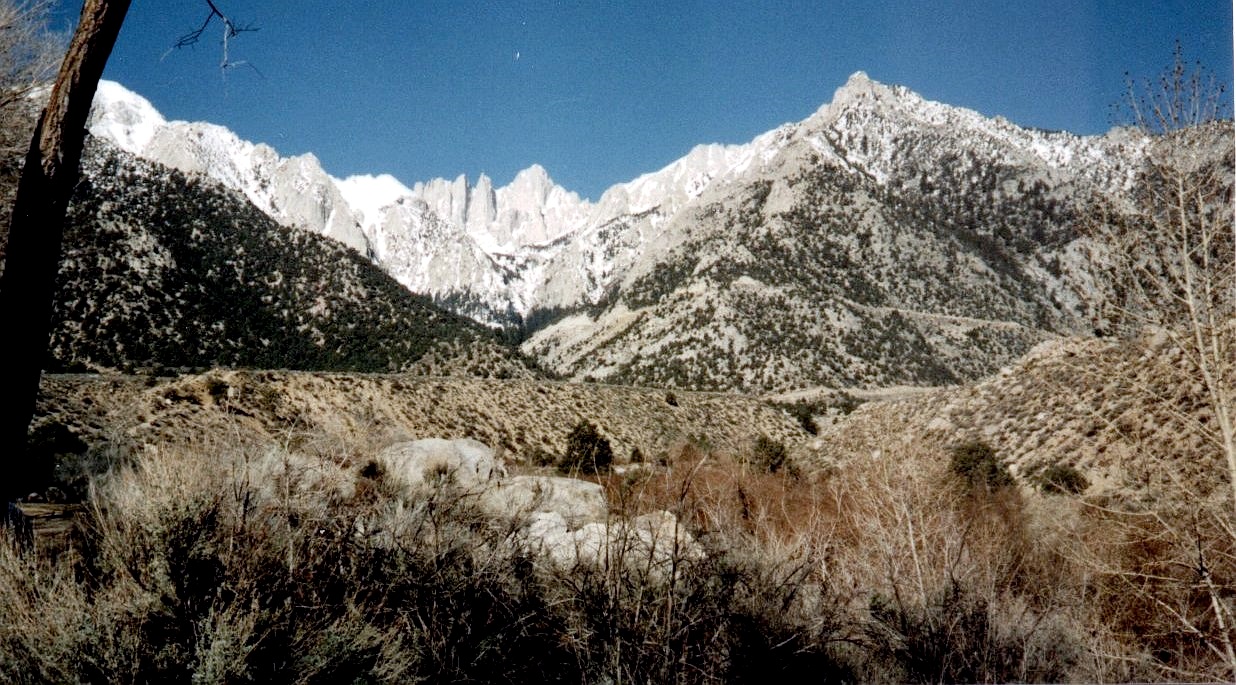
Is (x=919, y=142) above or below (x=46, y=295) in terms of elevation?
above

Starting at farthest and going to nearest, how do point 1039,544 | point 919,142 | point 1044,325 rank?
1. point 919,142
2. point 1044,325
3. point 1039,544

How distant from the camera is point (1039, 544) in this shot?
39.3 ft

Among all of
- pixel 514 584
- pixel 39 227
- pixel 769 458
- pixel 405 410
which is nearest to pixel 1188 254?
pixel 514 584

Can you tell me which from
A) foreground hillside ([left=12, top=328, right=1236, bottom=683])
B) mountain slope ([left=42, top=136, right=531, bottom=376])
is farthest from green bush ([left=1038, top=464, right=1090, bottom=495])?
mountain slope ([left=42, top=136, right=531, bottom=376])

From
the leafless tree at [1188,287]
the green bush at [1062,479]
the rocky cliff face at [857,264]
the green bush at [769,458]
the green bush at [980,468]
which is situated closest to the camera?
the leafless tree at [1188,287]

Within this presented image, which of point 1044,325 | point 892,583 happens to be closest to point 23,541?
point 892,583

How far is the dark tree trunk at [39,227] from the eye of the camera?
3787 mm

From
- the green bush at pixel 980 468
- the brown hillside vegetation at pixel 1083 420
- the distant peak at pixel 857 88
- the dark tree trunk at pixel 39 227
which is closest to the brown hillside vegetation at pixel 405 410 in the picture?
the dark tree trunk at pixel 39 227

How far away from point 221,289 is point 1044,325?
4243 inches

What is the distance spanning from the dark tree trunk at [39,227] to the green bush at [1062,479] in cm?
1597

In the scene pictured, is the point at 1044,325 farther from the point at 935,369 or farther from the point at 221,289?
the point at 221,289

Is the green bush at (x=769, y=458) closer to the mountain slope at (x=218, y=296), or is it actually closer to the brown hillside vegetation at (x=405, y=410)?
the brown hillside vegetation at (x=405, y=410)

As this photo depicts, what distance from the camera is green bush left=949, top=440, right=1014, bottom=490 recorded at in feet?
50.0

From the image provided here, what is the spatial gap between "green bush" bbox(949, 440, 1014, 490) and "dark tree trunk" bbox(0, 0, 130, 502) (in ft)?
56.5
